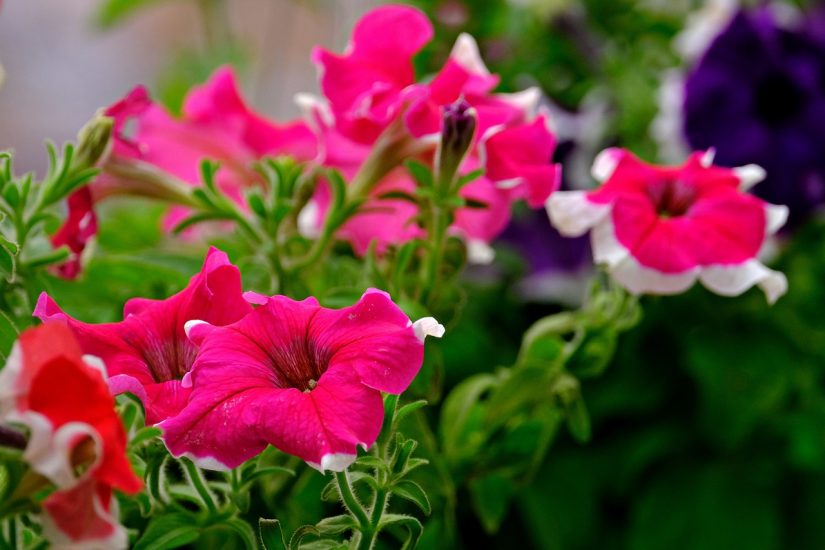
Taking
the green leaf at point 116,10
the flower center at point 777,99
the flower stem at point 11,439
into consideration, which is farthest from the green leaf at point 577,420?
the green leaf at point 116,10

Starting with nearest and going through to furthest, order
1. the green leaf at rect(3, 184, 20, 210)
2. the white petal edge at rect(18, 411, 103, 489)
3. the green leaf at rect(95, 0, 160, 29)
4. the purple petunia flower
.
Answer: the white petal edge at rect(18, 411, 103, 489) < the green leaf at rect(3, 184, 20, 210) < the purple petunia flower < the green leaf at rect(95, 0, 160, 29)

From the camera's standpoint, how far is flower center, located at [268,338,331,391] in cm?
28

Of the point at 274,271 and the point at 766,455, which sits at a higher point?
the point at 274,271

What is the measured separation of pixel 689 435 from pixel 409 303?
13.4 inches

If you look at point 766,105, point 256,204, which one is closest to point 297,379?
point 256,204

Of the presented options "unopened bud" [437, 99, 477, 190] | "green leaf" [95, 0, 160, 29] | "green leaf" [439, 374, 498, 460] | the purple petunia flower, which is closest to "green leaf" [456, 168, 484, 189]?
"unopened bud" [437, 99, 477, 190]

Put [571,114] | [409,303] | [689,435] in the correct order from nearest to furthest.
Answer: [409,303] → [689,435] → [571,114]

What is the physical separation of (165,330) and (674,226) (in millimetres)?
199

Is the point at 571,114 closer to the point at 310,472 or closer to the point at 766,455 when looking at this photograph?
the point at 766,455

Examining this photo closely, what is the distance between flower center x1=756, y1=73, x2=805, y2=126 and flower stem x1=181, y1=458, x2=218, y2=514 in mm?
521

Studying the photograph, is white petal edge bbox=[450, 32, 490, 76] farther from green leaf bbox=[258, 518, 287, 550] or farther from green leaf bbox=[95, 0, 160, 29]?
green leaf bbox=[95, 0, 160, 29]

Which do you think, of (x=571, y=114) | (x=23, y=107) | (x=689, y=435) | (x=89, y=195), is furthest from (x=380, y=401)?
(x=23, y=107)

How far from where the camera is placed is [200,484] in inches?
11.4

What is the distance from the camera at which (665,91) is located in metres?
0.70
